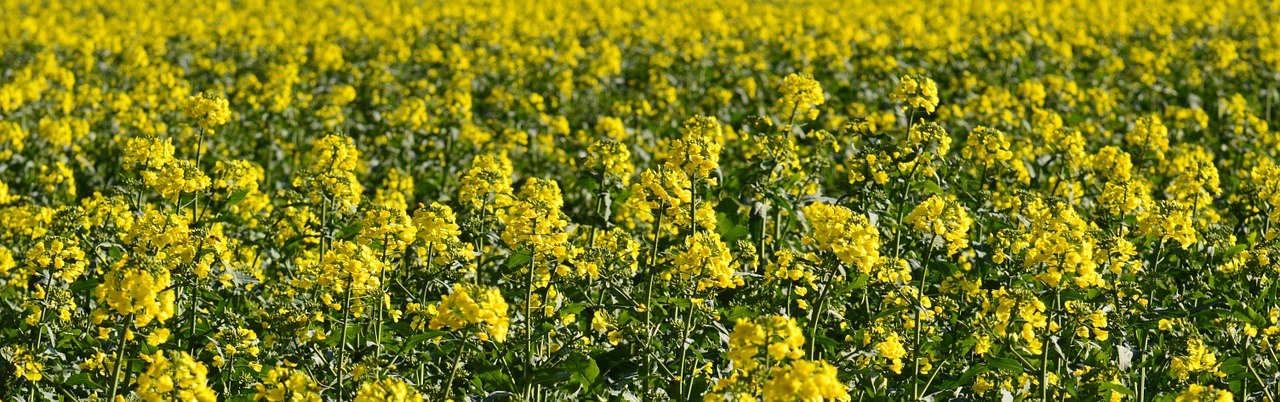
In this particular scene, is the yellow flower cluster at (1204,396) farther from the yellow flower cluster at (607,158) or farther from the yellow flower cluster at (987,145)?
the yellow flower cluster at (607,158)

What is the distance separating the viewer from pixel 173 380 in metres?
4.01

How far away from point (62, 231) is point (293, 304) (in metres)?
1.38

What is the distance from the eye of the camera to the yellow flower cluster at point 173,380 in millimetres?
3936

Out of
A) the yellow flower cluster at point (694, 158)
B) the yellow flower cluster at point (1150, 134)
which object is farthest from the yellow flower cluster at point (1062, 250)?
the yellow flower cluster at point (1150, 134)

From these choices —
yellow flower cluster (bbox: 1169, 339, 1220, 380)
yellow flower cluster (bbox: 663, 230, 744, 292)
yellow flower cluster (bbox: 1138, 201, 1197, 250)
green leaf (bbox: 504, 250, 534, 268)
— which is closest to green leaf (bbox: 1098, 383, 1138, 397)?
yellow flower cluster (bbox: 1169, 339, 1220, 380)

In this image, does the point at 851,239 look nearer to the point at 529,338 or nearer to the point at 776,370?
the point at 776,370

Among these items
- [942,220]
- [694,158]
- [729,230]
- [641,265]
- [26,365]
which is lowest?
[26,365]

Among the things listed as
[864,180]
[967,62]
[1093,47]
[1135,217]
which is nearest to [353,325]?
[864,180]

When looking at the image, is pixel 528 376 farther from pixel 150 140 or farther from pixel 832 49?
pixel 832 49

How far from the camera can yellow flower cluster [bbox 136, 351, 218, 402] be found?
394 centimetres

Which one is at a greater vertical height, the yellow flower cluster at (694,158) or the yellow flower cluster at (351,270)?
the yellow flower cluster at (694,158)

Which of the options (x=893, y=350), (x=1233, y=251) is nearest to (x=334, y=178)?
(x=893, y=350)

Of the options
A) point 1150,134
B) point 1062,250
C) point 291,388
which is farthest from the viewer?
point 1150,134

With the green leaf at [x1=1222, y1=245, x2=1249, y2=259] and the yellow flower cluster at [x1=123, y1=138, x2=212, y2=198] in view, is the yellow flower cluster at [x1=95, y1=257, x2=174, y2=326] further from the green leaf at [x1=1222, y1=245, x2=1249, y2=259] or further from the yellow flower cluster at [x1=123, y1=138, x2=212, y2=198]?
the green leaf at [x1=1222, y1=245, x2=1249, y2=259]
